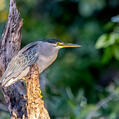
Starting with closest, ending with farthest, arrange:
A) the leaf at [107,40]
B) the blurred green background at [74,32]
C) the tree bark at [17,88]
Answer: the tree bark at [17,88] < the leaf at [107,40] < the blurred green background at [74,32]

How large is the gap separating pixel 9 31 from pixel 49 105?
8.15 feet

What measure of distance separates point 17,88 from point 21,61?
0.31 meters

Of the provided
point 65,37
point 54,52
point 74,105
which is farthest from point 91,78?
point 54,52

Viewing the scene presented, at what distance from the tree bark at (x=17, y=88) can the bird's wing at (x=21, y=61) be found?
109 millimetres

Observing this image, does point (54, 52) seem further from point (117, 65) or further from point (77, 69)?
point (117, 65)

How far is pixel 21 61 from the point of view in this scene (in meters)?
4.06

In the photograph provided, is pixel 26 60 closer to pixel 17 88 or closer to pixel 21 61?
pixel 21 61

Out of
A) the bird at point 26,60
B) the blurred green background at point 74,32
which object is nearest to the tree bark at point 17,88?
the bird at point 26,60

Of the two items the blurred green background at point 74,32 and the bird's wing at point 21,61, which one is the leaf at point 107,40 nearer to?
the bird's wing at point 21,61

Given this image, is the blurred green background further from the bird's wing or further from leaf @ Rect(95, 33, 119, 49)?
the bird's wing

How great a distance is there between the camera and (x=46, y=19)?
26.8ft

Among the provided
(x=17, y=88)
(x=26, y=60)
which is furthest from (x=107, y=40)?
(x=17, y=88)

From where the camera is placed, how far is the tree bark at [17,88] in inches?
138

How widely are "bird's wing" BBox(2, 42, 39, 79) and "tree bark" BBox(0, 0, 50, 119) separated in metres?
0.11
